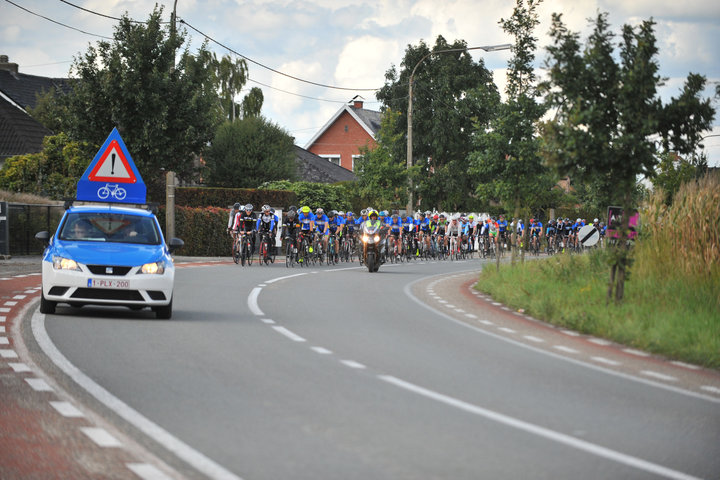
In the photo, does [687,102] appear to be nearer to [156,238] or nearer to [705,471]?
[156,238]

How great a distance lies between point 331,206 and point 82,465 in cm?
4494

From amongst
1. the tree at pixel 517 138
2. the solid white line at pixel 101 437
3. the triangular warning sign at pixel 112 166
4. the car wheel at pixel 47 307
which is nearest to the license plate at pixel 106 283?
the car wheel at pixel 47 307

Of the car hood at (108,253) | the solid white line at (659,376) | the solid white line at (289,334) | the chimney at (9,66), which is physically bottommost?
the solid white line at (659,376)

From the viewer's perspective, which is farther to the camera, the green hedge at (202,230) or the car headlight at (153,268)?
the green hedge at (202,230)

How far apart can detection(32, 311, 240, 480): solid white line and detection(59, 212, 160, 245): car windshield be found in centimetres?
417

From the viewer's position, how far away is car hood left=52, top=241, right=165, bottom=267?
1465cm

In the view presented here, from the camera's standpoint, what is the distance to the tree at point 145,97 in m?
36.8

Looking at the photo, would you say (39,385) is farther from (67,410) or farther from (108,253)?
(108,253)

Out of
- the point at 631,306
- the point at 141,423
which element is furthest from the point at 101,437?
the point at 631,306

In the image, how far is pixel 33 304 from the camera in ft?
56.1

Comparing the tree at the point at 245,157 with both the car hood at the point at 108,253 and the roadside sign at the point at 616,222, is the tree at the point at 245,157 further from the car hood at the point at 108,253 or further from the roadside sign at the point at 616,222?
the car hood at the point at 108,253

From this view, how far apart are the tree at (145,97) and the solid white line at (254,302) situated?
1623cm

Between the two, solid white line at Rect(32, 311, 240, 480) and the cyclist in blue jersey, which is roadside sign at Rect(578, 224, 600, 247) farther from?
solid white line at Rect(32, 311, 240, 480)

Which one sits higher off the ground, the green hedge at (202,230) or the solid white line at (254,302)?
the green hedge at (202,230)
